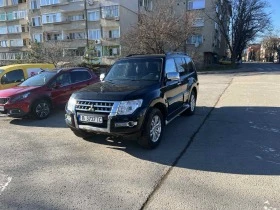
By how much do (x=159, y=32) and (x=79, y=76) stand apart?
2174 centimetres

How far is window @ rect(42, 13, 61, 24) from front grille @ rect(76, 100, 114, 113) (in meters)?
42.5

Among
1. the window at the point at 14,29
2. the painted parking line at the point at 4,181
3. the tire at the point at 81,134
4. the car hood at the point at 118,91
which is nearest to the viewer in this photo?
the painted parking line at the point at 4,181

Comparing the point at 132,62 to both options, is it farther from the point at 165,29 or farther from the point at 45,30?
the point at 45,30

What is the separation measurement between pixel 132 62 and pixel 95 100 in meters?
1.84

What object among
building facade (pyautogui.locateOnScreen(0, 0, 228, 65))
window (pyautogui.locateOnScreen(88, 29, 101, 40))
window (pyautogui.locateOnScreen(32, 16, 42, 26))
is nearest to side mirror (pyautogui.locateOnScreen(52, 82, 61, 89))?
building facade (pyautogui.locateOnScreen(0, 0, 228, 65))

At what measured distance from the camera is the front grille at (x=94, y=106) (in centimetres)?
504

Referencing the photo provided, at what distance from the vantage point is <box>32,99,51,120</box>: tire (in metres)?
8.29

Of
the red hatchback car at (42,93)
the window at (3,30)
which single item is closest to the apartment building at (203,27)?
the red hatchback car at (42,93)

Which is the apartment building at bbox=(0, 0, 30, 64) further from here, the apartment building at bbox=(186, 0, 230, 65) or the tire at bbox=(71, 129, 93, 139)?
the tire at bbox=(71, 129, 93, 139)

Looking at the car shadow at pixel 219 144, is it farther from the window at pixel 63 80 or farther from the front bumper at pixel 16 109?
the window at pixel 63 80

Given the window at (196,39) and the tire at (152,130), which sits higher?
the window at (196,39)

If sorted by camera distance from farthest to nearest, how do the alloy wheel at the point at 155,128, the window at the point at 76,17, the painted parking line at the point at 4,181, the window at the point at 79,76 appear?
1. the window at the point at 76,17
2. the window at the point at 79,76
3. the alloy wheel at the point at 155,128
4. the painted parking line at the point at 4,181

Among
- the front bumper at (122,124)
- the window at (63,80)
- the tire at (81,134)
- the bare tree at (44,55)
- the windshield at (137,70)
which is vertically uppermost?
the bare tree at (44,55)

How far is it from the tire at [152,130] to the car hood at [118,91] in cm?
48
